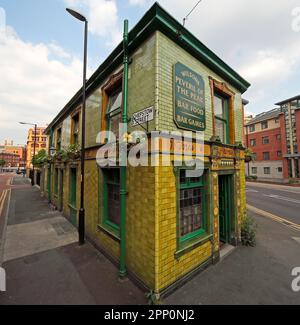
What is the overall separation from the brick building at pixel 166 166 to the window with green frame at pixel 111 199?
1.4 inches

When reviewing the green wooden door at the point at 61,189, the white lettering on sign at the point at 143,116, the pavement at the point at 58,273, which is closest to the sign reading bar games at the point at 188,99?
the white lettering on sign at the point at 143,116

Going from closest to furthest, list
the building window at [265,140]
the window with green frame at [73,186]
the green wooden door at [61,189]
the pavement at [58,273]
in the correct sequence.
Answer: the pavement at [58,273] < the window with green frame at [73,186] < the green wooden door at [61,189] < the building window at [265,140]

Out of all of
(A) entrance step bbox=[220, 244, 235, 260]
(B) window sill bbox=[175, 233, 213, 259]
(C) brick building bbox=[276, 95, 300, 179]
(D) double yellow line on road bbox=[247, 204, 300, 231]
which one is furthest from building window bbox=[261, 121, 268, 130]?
(B) window sill bbox=[175, 233, 213, 259]

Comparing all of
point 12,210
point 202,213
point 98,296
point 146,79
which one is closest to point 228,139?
point 202,213

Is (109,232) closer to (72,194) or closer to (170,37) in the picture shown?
(72,194)

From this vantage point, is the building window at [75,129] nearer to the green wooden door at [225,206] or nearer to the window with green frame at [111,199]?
the window with green frame at [111,199]

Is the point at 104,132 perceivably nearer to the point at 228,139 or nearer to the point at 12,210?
the point at 228,139

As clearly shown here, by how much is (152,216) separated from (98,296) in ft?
7.49

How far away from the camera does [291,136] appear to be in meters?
28.4

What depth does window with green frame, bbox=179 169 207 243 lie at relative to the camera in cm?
464

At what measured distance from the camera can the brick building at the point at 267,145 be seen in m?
31.2

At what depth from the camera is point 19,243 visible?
6352 millimetres

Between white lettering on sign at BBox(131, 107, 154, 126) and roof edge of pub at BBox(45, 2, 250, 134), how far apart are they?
2.02m

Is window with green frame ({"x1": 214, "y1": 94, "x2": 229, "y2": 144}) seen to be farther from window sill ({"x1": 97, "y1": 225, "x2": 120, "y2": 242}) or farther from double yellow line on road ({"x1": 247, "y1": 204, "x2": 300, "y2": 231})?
double yellow line on road ({"x1": 247, "y1": 204, "x2": 300, "y2": 231})
